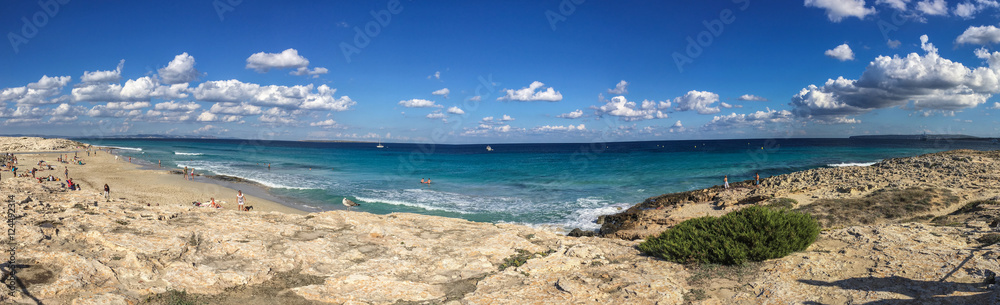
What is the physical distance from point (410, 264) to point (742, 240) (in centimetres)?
743

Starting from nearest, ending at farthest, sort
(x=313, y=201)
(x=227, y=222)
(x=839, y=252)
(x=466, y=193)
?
(x=839, y=252) < (x=227, y=222) < (x=313, y=201) < (x=466, y=193)

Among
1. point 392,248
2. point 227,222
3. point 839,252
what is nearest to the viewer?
point 839,252

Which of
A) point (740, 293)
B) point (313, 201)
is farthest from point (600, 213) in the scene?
point (313, 201)

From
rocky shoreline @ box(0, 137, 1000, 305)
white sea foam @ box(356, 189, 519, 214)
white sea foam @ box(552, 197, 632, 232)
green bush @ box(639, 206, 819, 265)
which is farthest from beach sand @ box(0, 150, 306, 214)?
green bush @ box(639, 206, 819, 265)

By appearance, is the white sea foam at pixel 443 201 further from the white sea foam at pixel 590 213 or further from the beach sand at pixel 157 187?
the beach sand at pixel 157 187

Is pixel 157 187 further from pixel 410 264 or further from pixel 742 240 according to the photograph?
pixel 742 240

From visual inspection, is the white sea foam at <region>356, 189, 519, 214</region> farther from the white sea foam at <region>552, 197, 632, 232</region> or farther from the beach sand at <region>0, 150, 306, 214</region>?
the beach sand at <region>0, 150, 306, 214</region>

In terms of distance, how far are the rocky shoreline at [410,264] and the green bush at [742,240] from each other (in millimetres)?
299

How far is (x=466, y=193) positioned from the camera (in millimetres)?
36875

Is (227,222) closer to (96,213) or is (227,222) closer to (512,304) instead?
(96,213)

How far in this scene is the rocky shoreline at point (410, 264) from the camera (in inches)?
282

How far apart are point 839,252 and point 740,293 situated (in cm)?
337

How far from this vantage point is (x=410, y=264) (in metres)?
9.68

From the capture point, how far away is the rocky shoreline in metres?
7.16
